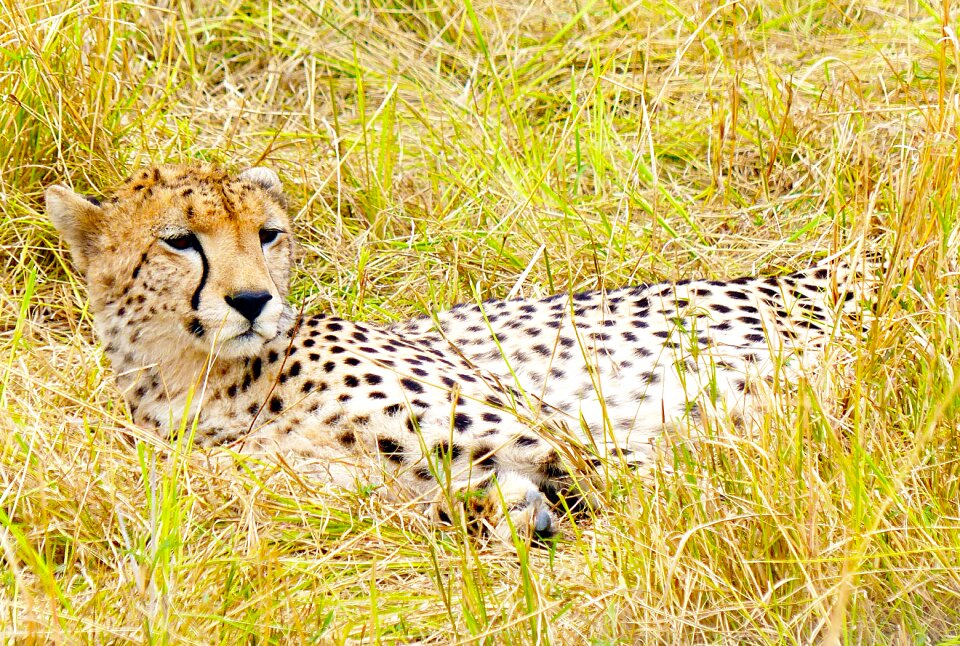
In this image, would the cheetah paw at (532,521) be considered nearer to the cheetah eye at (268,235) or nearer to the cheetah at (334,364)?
the cheetah at (334,364)

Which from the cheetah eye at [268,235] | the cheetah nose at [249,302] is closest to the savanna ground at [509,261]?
the cheetah nose at [249,302]

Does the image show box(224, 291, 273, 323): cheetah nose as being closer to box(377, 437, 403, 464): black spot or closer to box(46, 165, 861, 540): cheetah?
box(46, 165, 861, 540): cheetah

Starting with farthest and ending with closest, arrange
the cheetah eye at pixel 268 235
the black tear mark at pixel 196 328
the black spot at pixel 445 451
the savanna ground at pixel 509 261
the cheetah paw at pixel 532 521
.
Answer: the cheetah eye at pixel 268 235 < the black tear mark at pixel 196 328 < the black spot at pixel 445 451 < the cheetah paw at pixel 532 521 < the savanna ground at pixel 509 261

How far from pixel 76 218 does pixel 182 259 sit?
32cm

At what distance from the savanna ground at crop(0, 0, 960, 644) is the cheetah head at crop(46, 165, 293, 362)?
8.3 inches

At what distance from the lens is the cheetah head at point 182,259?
253cm

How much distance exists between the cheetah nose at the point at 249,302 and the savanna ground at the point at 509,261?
32 centimetres

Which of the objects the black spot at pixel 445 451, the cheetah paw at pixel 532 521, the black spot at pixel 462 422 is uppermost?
the black spot at pixel 462 422

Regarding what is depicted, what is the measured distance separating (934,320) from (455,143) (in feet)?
6.63

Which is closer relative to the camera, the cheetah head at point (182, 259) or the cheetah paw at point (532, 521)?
the cheetah paw at point (532, 521)

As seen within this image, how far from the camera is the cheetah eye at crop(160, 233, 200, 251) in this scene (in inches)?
102

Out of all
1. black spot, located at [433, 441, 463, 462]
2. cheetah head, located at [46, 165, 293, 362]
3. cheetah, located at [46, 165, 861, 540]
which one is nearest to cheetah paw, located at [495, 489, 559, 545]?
cheetah, located at [46, 165, 861, 540]

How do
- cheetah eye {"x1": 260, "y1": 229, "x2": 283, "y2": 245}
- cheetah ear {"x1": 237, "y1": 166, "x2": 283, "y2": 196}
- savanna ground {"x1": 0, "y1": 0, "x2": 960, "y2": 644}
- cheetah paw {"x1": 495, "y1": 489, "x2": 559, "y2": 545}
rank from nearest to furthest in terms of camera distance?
savanna ground {"x1": 0, "y1": 0, "x2": 960, "y2": 644}
cheetah paw {"x1": 495, "y1": 489, "x2": 559, "y2": 545}
cheetah eye {"x1": 260, "y1": 229, "x2": 283, "y2": 245}
cheetah ear {"x1": 237, "y1": 166, "x2": 283, "y2": 196}

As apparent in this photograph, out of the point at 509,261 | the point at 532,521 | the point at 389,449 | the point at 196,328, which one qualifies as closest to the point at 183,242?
the point at 196,328
